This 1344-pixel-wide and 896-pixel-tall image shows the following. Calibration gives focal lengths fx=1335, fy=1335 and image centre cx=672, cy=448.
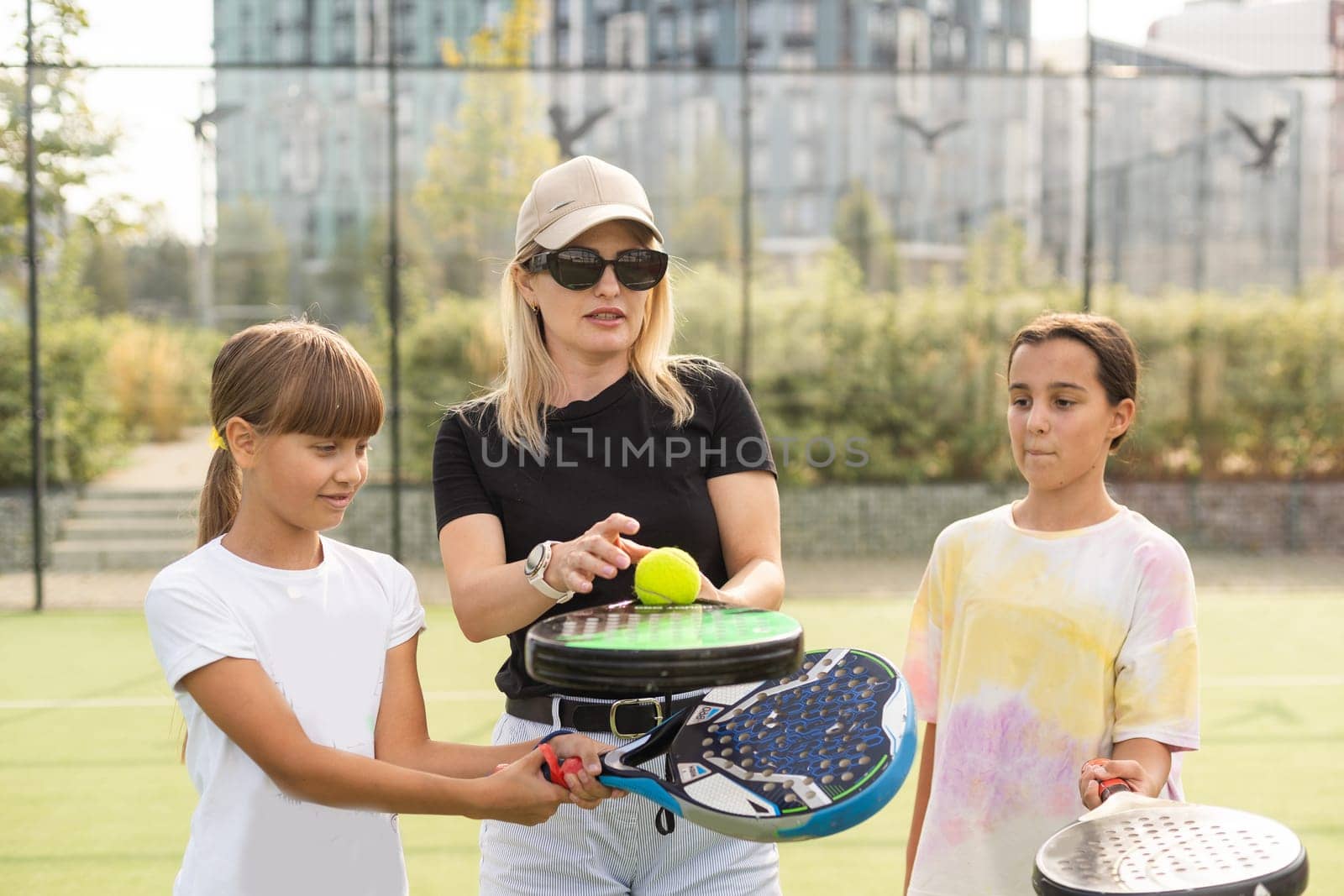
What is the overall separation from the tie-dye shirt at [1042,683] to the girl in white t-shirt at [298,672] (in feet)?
2.22

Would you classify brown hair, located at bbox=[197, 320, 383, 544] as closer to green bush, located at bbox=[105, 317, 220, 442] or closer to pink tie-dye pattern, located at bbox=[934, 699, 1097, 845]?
pink tie-dye pattern, located at bbox=[934, 699, 1097, 845]

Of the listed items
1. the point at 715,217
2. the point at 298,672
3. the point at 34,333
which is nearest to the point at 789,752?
the point at 298,672

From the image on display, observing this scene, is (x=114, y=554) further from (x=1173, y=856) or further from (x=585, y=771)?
(x=1173, y=856)

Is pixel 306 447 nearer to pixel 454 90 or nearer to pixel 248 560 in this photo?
pixel 248 560

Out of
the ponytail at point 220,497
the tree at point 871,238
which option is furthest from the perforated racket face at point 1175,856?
the tree at point 871,238

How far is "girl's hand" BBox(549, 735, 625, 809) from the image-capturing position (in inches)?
73.1

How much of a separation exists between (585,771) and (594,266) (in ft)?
2.56

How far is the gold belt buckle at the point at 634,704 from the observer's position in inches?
79.7

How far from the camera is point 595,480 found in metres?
2.12

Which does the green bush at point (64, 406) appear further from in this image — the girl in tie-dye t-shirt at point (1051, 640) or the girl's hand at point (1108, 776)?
the girl's hand at point (1108, 776)

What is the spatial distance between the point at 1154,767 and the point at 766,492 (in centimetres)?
73

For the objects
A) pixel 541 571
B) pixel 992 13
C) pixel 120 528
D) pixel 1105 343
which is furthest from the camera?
pixel 992 13

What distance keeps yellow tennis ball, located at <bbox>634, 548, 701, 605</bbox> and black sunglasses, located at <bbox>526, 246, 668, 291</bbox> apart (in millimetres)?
480

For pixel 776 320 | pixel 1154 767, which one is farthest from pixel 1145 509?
pixel 1154 767
